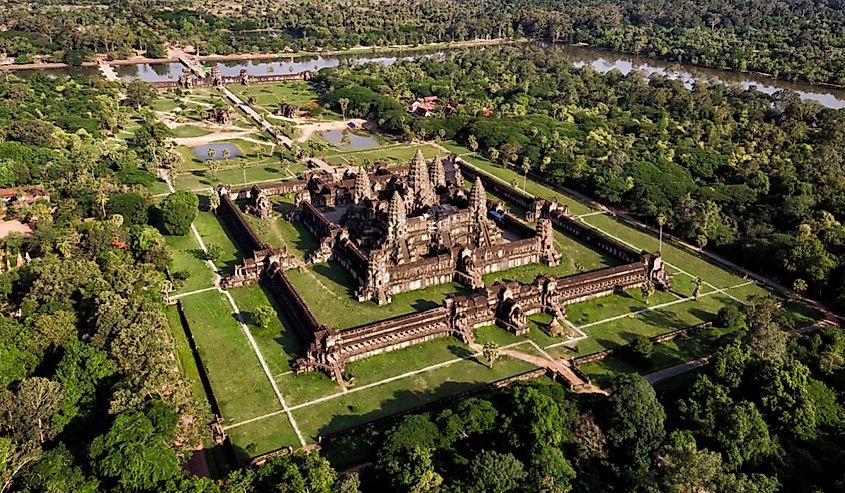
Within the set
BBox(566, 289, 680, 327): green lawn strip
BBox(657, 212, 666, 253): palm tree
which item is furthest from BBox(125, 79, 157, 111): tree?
BBox(566, 289, 680, 327): green lawn strip

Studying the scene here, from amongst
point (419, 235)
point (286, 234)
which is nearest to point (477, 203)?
point (419, 235)

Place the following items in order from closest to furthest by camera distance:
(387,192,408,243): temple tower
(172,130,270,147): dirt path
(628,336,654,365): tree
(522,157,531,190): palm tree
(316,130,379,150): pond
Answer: (628,336,654,365): tree < (387,192,408,243): temple tower < (522,157,531,190): palm tree < (172,130,270,147): dirt path < (316,130,379,150): pond

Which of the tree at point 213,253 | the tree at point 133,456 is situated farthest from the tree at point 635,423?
the tree at point 213,253

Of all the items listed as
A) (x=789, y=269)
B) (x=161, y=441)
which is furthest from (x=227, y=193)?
(x=789, y=269)

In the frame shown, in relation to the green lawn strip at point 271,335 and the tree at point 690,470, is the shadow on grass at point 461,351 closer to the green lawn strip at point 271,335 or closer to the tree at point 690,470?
the green lawn strip at point 271,335

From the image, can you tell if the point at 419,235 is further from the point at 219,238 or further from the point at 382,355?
the point at 219,238

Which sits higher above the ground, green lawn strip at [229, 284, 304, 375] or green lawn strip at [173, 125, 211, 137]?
green lawn strip at [173, 125, 211, 137]

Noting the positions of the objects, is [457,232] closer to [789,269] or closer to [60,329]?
[789,269]

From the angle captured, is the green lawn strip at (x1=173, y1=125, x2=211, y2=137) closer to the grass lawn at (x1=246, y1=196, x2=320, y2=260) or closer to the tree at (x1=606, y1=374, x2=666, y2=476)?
the grass lawn at (x1=246, y1=196, x2=320, y2=260)
